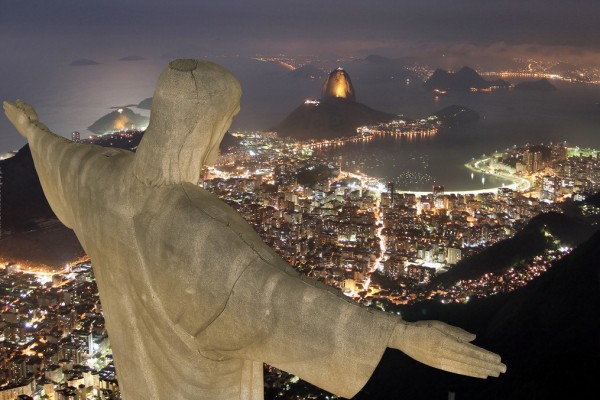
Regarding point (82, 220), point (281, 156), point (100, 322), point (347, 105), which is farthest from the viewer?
point (347, 105)

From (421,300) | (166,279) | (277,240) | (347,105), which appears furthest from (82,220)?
(347,105)

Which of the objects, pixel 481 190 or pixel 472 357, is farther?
pixel 481 190

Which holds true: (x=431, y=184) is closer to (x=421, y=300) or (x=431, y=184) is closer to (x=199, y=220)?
(x=421, y=300)

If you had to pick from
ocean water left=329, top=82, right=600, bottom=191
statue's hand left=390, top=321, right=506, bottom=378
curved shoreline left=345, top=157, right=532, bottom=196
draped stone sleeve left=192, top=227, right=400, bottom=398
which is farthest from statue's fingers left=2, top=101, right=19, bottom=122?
ocean water left=329, top=82, right=600, bottom=191

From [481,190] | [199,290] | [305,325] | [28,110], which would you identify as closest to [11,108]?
[28,110]

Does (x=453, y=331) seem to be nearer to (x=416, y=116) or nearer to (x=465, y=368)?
(x=465, y=368)

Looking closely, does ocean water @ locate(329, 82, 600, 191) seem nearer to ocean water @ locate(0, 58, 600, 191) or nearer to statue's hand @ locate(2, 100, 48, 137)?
ocean water @ locate(0, 58, 600, 191)
